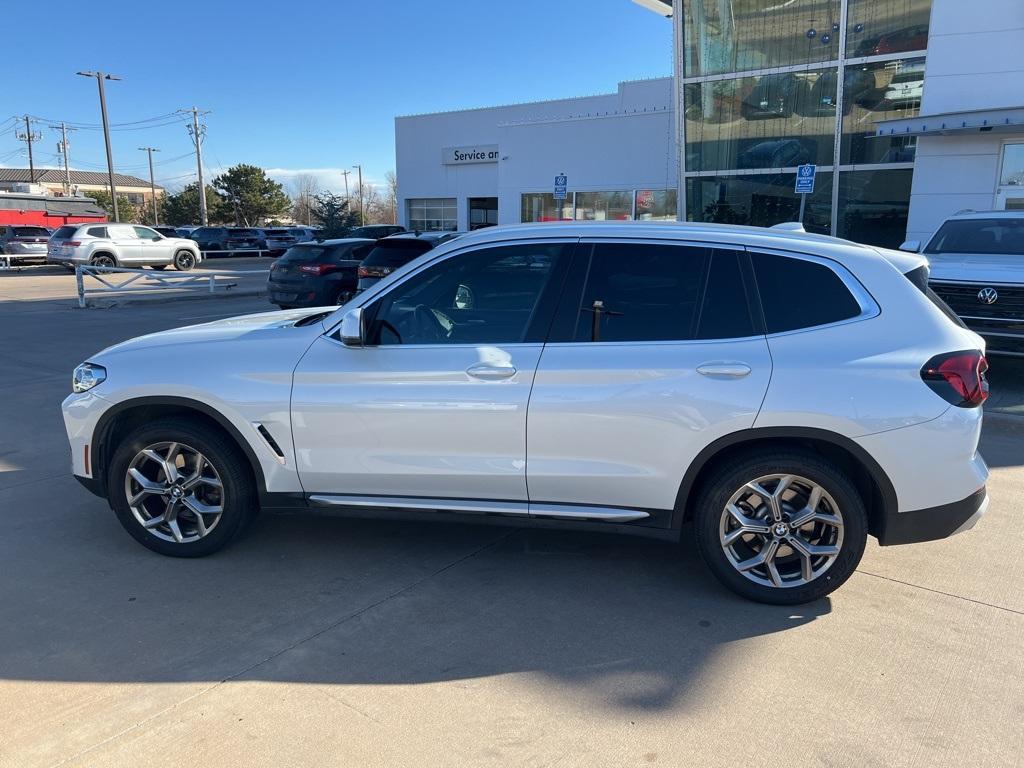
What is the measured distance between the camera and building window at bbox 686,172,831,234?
16.6 metres

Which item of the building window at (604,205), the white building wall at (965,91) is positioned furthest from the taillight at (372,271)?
the building window at (604,205)

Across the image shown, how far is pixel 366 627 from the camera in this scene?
345cm

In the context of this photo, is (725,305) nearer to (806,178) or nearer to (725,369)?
(725,369)

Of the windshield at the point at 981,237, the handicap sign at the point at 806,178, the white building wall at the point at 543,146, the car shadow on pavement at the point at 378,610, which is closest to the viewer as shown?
the car shadow on pavement at the point at 378,610

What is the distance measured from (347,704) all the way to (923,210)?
1491cm

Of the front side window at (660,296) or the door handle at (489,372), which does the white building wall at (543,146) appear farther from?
the door handle at (489,372)

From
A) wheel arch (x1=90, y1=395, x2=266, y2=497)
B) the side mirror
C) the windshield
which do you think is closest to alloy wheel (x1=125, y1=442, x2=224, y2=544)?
wheel arch (x1=90, y1=395, x2=266, y2=497)

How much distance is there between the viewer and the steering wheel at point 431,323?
153 inches

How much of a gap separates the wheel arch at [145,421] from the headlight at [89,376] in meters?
0.19

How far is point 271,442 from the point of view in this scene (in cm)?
390

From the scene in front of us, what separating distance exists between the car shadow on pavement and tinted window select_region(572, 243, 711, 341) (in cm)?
132

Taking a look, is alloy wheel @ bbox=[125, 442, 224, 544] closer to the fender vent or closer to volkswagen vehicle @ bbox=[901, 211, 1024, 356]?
the fender vent

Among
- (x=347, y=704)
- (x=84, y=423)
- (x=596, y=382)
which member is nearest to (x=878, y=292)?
(x=596, y=382)

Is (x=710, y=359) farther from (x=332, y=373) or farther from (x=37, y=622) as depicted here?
(x=37, y=622)
